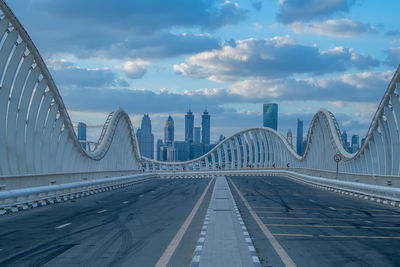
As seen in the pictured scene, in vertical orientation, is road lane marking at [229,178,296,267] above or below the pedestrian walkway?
below

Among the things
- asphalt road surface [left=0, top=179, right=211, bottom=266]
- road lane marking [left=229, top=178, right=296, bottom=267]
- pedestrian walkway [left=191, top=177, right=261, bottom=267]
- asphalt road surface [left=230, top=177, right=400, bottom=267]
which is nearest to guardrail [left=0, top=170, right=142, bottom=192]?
asphalt road surface [left=0, top=179, right=211, bottom=266]

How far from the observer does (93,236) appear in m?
13.7

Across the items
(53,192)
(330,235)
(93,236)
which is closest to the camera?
(93,236)

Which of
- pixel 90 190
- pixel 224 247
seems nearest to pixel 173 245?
pixel 224 247

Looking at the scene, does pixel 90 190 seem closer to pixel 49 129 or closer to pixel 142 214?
pixel 49 129

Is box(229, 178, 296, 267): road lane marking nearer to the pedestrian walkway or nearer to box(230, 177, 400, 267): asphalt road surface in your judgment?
box(230, 177, 400, 267): asphalt road surface

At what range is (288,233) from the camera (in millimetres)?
14852

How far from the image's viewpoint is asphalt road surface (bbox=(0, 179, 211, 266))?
34.1 ft

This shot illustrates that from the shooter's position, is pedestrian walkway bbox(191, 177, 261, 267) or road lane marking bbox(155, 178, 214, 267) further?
road lane marking bbox(155, 178, 214, 267)

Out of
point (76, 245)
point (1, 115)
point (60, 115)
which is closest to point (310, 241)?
point (76, 245)

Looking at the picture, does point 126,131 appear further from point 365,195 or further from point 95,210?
point 95,210

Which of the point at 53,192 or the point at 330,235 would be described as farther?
the point at 53,192

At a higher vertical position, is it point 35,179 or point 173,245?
point 35,179

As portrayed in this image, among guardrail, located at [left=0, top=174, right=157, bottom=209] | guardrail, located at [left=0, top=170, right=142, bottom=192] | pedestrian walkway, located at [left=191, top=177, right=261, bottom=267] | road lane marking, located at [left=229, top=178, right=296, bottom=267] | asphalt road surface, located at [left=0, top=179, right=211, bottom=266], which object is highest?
guardrail, located at [left=0, top=170, right=142, bottom=192]
